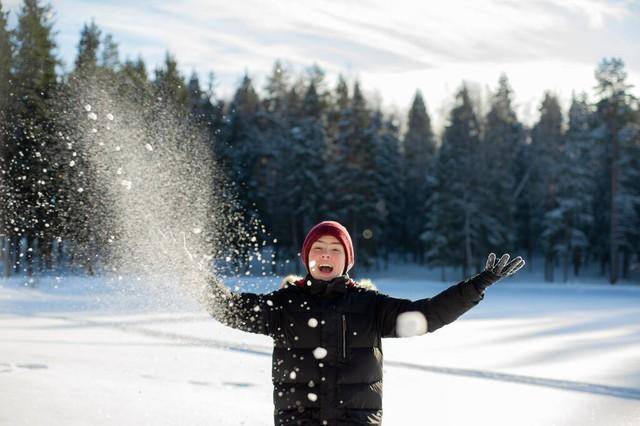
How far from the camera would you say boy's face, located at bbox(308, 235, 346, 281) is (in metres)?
3.47

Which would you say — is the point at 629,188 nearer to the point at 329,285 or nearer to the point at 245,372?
the point at 245,372

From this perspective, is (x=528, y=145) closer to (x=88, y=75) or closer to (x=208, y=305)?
(x=88, y=75)

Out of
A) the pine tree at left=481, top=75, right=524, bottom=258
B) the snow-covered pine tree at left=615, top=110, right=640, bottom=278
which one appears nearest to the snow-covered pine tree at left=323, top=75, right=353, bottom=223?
the pine tree at left=481, top=75, right=524, bottom=258

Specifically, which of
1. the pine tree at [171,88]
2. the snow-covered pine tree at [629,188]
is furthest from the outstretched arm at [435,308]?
the snow-covered pine tree at [629,188]

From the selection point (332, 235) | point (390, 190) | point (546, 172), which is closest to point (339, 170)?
point (390, 190)

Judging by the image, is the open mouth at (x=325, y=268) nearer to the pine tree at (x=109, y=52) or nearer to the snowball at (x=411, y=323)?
the snowball at (x=411, y=323)

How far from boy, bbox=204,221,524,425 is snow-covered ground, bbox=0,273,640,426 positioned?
2846mm

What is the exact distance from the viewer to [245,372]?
28.4 ft

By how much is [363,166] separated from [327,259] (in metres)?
43.9

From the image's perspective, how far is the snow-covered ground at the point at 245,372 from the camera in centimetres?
639

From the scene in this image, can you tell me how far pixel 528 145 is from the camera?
69.8m

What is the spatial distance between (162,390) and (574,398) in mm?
4441

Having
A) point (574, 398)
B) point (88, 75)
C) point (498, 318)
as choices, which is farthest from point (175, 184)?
point (574, 398)

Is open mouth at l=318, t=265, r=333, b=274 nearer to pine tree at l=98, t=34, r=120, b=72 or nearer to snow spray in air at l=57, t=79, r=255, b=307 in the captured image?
snow spray in air at l=57, t=79, r=255, b=307
